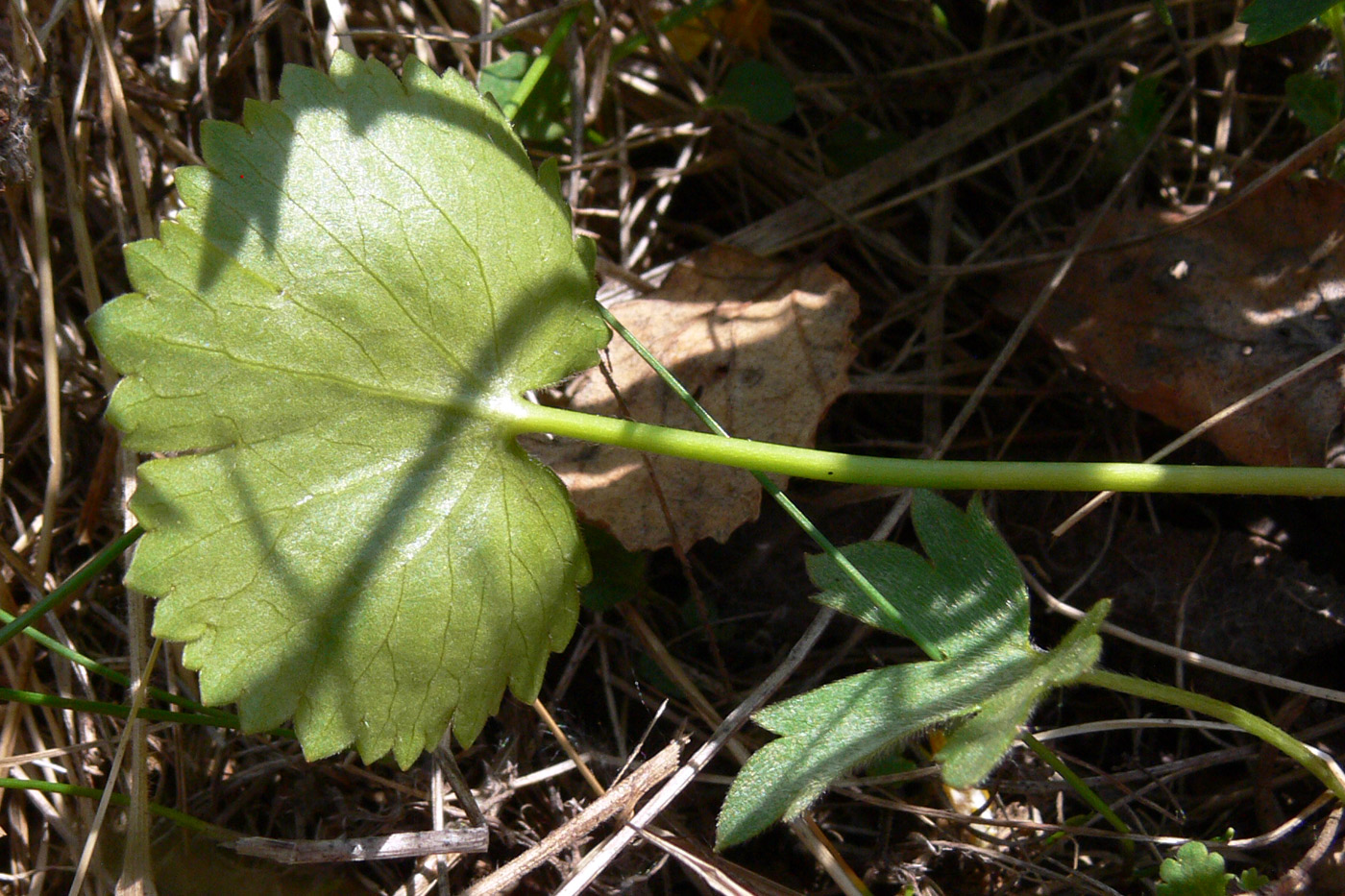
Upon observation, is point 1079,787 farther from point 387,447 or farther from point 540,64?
point 540,64

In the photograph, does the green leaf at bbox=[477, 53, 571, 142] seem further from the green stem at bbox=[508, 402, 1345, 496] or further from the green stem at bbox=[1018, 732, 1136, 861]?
the green stem at bbox=[1018, 732, 1136, 861]

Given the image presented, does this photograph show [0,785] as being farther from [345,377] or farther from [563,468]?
[563,468]

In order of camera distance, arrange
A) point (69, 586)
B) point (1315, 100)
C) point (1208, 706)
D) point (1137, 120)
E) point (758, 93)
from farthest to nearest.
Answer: point (758, 93), point (1137, 120), point (1315, 100), point (69, 586), point (1208, 706)

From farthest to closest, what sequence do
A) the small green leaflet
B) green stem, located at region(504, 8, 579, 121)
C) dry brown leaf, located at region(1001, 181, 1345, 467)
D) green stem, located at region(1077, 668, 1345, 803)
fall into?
green stem, located at region(504, 8, 579, 121) → dry brown leaf, located at region(1001, 181, 1345, 467) → green stem, located at region(1077, 668, 1345, 803) → the small green leaflet

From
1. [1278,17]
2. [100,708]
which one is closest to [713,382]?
[1278,17]

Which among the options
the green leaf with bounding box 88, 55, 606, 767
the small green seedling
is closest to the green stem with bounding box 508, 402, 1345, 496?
the small green seedling

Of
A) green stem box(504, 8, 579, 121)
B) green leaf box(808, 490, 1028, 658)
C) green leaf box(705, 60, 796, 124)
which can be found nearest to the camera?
green leaf box(808, 490, 1028, 658)

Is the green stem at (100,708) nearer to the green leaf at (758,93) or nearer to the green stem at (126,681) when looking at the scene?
the green stem at (126,681)
